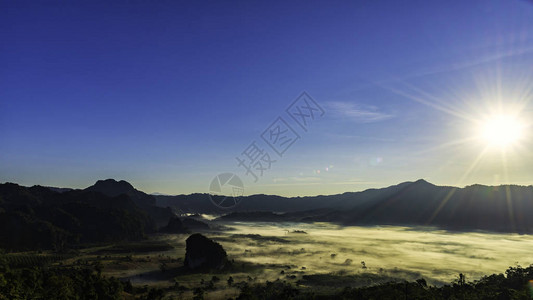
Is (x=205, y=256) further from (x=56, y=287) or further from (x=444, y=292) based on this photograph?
(x=444, y=292)

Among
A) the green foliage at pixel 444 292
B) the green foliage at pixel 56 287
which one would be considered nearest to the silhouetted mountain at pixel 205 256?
the green foliage at pixel 444 292

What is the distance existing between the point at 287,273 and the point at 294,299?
40.8 meters

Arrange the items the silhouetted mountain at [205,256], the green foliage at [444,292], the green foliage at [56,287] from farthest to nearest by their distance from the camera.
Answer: the silhouetted mountain at [205,256] → the green foliage at [444,292] → the green foliage at [56,287]

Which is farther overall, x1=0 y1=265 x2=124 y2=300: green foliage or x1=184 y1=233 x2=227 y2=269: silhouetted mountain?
x1=184 y1=233 x2=227 y2=269: silhouetted mountain

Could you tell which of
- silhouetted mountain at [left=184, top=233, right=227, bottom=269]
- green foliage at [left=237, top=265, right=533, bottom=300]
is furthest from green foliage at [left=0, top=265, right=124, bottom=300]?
silhouetted mountain at [left=184, top=233, right=227, bottom=269]

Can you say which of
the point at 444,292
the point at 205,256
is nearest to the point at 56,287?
the point at 205,256

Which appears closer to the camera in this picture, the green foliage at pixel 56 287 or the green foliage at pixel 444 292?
the green foliage at pixel 56 287

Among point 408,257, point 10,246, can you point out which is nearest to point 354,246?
point 408,257

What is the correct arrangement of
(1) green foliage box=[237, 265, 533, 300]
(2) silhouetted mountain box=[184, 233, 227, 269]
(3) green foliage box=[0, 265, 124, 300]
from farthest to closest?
1. (2) silhouetted mountain box=[184, 233, 227, 269]
2. (1) green foliage box=[237, 265, 533, 300]
3. (3) green foliage box=[0, 265, 124, 300]

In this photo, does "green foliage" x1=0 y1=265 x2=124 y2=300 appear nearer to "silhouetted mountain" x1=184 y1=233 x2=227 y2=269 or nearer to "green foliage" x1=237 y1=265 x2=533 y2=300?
"green foliage" x1=237 y1=265 x2=533 y2=300

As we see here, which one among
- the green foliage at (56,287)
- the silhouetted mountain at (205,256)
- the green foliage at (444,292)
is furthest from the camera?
the silhouetted mountain at (205,256)

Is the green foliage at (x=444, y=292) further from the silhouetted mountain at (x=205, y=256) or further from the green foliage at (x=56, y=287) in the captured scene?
the silhouetted mountain at (x=205, y=256)

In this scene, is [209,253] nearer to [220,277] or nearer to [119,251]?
[220,277]

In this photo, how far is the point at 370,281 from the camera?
100 meters
